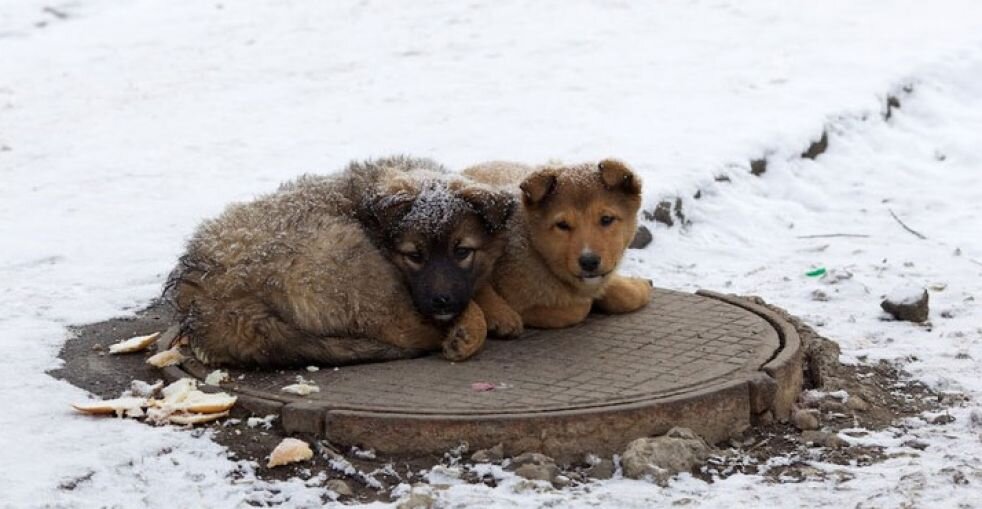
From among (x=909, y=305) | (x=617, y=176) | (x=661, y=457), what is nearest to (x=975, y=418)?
(x=661, y=457)

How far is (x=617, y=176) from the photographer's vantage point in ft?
21.6

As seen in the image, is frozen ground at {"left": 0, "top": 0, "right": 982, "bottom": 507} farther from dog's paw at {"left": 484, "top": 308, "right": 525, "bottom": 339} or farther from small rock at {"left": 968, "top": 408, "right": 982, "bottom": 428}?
dog's paw at {"left": 484, "top": 308, "right": 525, "bottom": 339}

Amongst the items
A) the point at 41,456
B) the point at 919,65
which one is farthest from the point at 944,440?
the point at 919,65

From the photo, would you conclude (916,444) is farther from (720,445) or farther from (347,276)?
(347,276)

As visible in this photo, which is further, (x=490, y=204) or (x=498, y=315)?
(x=498, y=315)

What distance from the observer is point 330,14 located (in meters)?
17.1

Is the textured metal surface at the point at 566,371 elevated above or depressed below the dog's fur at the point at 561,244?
below

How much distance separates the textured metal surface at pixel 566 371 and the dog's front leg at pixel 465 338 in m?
0.06

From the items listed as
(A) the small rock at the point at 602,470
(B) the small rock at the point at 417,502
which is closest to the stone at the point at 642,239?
(A) the small rock at the point at 602,470

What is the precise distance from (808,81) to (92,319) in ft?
28.3

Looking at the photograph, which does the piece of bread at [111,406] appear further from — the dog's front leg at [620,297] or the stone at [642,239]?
the stone at [642,239]

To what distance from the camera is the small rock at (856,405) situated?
6.47 m

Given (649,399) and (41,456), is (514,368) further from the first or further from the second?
(41,456)

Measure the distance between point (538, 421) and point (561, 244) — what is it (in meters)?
1.27
